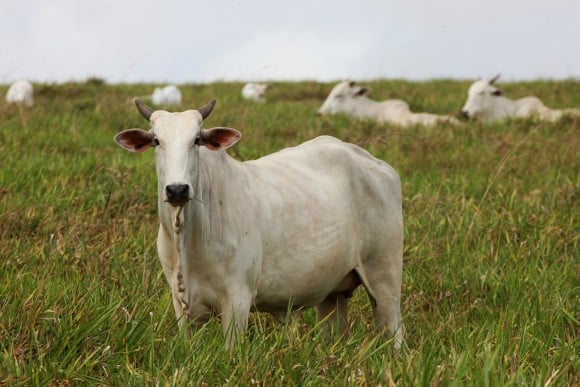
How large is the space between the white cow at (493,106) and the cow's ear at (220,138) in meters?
10.1

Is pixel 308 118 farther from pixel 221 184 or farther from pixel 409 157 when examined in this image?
pixel 221 184

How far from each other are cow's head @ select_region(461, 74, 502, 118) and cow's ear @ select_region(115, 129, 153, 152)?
10363mm

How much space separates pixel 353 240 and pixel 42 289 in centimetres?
161

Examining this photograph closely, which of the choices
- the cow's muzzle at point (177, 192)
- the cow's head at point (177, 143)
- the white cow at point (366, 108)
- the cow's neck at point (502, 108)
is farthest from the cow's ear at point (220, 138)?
the cow's neck at point (502, 108)

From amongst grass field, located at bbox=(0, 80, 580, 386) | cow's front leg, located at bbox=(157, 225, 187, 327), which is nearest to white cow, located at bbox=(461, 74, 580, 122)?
grass field, located at bbox=(0, 80, 580, 386)

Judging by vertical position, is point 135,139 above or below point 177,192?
above

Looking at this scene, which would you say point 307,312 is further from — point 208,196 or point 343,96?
point 343,96

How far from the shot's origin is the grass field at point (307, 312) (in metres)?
3.30

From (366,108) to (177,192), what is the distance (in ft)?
38.7

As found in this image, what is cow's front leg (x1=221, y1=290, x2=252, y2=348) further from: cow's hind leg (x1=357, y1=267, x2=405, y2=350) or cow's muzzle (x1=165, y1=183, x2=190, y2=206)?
cow's hind leg (x1=357, y1=267, x2=405, y2=350)

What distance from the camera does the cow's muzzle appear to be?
11.7ft

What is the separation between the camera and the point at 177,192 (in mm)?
3549

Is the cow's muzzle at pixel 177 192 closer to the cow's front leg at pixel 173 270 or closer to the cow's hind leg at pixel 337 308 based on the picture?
the cow's front leg at pixel 173 270

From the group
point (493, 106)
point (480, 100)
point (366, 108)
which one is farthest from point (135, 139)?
point (493, 106)
